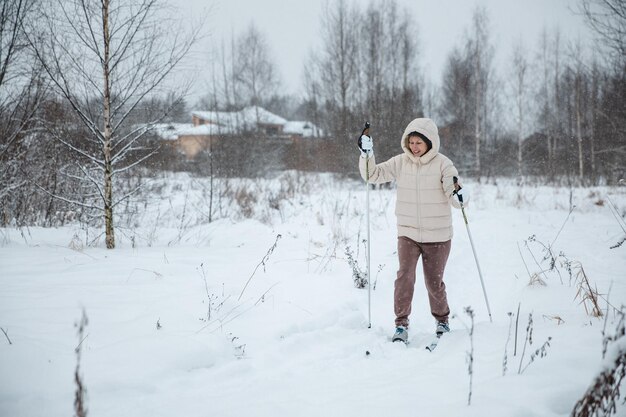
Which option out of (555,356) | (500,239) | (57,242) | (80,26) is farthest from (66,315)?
(500,239)

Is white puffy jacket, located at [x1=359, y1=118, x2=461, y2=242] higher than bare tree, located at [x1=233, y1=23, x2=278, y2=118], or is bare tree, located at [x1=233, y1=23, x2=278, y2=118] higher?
bare tree, located at [x1=233, y1=23, x2=278, y2=118]

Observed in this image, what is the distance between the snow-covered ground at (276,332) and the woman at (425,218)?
35 centimetres

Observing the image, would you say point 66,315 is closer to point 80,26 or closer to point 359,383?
point 359,383

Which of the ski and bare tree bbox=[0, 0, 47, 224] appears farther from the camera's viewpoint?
bare tree bbox=[0, 0, 47, 224]

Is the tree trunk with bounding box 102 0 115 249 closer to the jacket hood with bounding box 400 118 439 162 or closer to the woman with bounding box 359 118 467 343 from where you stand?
the woman with bounding box 359 118 467 343

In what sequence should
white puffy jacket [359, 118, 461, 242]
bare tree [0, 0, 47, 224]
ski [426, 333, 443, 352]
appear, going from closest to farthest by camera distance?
ski [426, 333, 443, 352] < white puffy jacket [359, 118, 461, 242] < bare tree [0, 0, 47, 224]

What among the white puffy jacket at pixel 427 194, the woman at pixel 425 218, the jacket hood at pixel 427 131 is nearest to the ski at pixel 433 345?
the woman at pixel 425 218

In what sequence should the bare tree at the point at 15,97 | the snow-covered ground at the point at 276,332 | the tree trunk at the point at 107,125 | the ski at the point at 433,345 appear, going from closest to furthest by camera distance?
the snow-covered ground at the point at 276,332 → the ski at the point at 433,345 → the tree trunk at the point at 107,125 → the bare tree at the point at 15,97

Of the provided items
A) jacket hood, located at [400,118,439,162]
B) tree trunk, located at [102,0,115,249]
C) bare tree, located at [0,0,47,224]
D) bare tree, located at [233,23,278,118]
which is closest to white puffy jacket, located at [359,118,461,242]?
jacket hood, located at [400,118,439,162]

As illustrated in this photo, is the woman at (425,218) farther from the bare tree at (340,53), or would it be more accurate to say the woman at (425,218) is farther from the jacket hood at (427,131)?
the bare tree at (340,53)

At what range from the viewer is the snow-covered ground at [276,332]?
2064mm

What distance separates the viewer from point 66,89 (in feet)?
16.0

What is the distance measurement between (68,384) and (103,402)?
0.26 metres

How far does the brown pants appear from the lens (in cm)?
329
